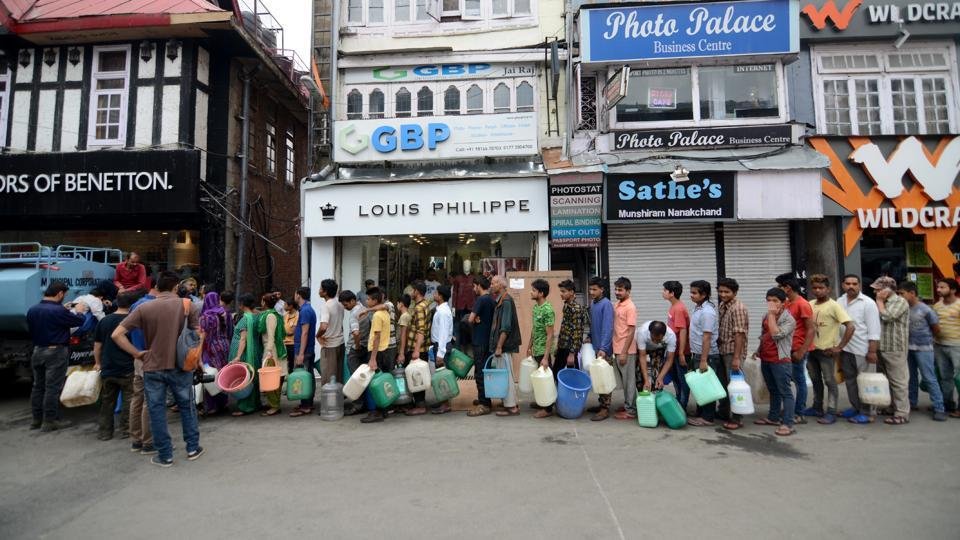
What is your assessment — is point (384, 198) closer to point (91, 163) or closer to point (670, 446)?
point (91, 163)

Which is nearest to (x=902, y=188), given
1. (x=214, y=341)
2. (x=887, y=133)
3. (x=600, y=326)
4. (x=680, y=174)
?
(x=887, y=133)

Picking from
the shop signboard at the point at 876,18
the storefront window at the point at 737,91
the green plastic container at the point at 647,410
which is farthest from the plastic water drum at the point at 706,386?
the shop signboard at the point at 876,18

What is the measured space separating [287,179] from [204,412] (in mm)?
10633

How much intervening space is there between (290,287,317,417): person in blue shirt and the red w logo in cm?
1154

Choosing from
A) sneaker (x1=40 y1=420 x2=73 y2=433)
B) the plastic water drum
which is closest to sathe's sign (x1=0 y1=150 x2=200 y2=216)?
sneaker (x1=40 y1=420 x2=73 y2=433)

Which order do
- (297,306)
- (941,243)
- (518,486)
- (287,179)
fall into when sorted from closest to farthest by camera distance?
(518,486) → (297,306) → (941,243) → (287,179)

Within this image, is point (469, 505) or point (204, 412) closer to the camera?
point (469, 505)

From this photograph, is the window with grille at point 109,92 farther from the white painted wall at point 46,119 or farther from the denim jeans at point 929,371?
the denim jeans at point 929,371

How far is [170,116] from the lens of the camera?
11.6 m

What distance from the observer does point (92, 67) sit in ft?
38.7

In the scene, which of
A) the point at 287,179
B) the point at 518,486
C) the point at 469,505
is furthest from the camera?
the point at 287,179

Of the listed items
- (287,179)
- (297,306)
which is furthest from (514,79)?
(287,179)

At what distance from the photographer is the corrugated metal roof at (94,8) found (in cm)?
1136

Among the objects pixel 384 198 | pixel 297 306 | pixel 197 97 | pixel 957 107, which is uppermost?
pixel 197 97
